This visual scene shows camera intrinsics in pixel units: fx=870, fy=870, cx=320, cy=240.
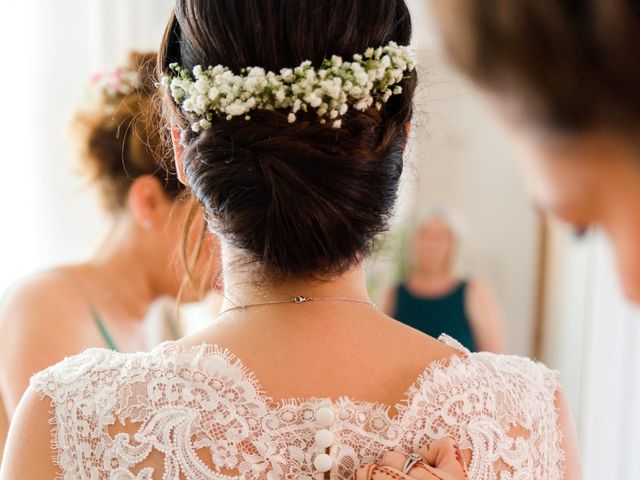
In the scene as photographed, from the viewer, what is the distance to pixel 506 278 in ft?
19.8

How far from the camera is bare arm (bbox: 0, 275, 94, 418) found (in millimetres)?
1862

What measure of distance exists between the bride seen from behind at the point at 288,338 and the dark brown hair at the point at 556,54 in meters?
0.60

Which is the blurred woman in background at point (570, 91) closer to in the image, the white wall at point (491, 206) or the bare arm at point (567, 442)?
the bare arm at point (567, 442)

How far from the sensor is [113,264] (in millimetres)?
2172

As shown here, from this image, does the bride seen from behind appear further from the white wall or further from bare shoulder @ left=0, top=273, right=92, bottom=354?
the white wall

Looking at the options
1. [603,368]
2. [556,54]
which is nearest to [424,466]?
[556,54]

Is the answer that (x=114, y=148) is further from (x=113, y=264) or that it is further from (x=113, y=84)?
(x=113, y=264)

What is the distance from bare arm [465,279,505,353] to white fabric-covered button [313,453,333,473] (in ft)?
11.2

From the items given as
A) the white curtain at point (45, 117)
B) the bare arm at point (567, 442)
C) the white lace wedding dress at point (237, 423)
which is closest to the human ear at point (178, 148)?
the white lace wedding dress at point (237, 423)

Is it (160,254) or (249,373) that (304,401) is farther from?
(160,254)

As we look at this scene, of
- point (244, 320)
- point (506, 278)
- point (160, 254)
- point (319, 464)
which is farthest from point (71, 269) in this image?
point (506, 278)

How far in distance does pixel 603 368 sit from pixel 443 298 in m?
0.93

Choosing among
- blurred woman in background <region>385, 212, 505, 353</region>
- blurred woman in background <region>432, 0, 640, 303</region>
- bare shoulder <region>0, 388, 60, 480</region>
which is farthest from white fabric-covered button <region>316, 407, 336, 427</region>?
blurred woman in background <region>385, 212, 505, 353</region>

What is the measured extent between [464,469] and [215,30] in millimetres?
666
